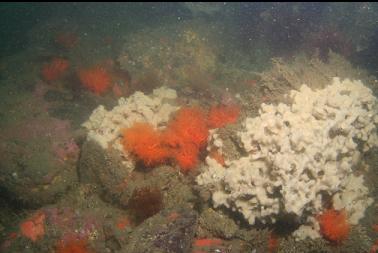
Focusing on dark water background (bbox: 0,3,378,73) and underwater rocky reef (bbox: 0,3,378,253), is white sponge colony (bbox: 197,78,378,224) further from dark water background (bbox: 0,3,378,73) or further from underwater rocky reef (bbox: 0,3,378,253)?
dark water background (bbox: 0,3,378,73)

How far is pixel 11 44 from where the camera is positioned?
15.4 metres


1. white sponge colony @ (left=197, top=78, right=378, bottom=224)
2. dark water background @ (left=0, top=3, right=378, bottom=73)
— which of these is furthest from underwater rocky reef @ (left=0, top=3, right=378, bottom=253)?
dark water background @ (left=0, top=3, right=378, bottom=73)

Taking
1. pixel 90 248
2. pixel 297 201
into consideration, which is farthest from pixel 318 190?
pixel 90 248

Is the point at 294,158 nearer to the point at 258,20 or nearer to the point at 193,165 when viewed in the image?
the point at 193,165

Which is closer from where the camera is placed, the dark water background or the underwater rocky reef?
the underwater rocky reef

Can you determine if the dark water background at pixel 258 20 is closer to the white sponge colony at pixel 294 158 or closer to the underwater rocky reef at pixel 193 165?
the underwater rocky reef at pixel 193 165

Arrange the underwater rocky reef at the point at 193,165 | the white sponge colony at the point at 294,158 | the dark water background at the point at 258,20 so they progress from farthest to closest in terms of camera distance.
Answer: the dark water background at the point at 258,20, the underwater rocky reef at the point at 193,165, the white sponge colony at the point at 294,158

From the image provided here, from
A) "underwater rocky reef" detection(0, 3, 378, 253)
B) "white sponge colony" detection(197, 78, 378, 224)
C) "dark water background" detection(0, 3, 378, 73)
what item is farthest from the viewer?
"dark water background" detection(0, 3, 378, 73)

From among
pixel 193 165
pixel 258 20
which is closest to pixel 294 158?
pixel 193 165

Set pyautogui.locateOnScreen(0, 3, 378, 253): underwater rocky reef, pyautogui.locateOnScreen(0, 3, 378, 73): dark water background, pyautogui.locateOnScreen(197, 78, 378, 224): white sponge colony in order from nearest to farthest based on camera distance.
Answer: pyautogui.locateOnScreen(197, 78, 378, 224): white sponge colony
pyautogui.locateOnScreen(0, 3, 378, 253): underwater rocky reef
pyautogui.locateOnScreen(0, 3, 378, 73): dark water background

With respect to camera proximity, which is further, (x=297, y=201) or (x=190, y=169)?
(x=190, y=169)

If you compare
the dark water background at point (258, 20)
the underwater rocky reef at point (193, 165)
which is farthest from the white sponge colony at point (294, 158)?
the dark water background at point (258, 20)

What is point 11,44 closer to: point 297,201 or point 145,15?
point 145,15

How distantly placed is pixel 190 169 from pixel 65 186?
8.10 ft
